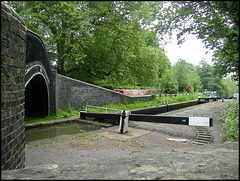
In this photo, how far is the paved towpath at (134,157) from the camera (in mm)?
1740

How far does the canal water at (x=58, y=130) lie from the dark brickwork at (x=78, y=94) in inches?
82.4

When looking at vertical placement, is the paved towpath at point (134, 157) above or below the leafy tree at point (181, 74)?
below

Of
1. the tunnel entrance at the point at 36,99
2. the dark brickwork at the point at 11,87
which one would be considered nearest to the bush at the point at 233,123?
the dark brickwork at the point at 11,87

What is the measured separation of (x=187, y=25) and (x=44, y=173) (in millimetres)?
2400

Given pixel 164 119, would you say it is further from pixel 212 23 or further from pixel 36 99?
pixel 36 99

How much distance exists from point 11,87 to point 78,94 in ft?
27.8

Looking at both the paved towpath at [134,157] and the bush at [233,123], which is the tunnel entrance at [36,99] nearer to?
→ the paved towpath at [134,157]

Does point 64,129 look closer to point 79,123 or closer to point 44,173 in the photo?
point 79,123

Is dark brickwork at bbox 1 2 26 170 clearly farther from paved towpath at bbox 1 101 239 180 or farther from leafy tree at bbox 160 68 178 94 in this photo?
leafy tree at bbox 160 68 178 94

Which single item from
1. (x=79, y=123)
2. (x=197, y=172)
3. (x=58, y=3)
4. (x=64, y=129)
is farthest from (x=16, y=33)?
(x=79, y=123)

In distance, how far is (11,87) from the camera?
280 centimetres

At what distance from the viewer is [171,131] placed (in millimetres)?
6887

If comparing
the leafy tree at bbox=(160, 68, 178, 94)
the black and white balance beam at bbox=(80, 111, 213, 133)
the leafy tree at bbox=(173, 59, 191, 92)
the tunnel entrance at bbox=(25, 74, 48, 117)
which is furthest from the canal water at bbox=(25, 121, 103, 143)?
the leafy tree at bbox=(173, 59, 191, 92)

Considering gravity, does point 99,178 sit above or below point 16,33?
below
